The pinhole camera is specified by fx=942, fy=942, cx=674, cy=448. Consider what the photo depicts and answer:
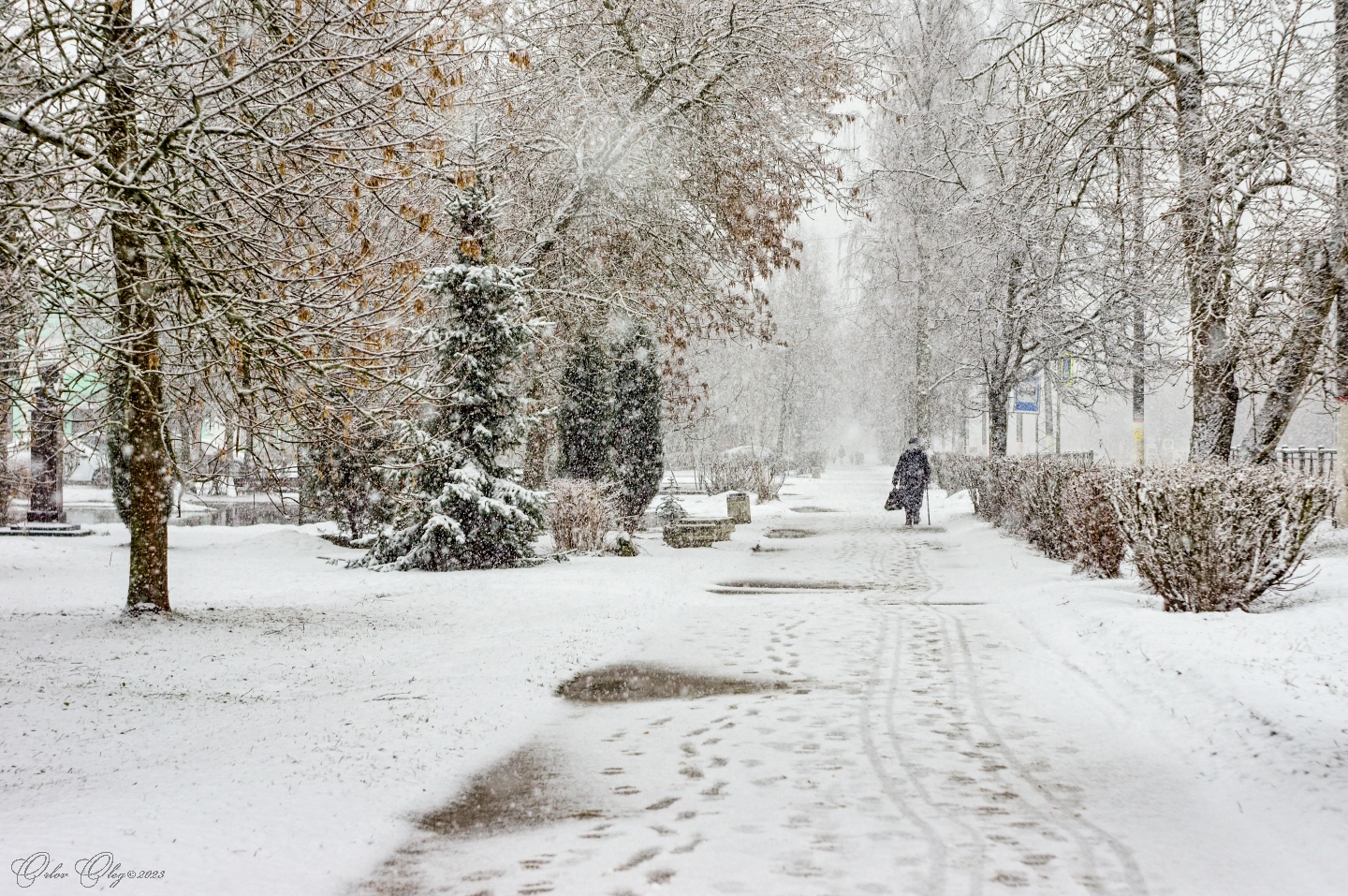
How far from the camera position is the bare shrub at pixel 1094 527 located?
10.3m

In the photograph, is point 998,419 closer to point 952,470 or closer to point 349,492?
point 952,470

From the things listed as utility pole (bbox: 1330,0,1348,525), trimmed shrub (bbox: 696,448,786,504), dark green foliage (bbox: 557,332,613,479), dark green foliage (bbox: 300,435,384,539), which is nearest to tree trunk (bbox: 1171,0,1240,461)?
utility pole (bbox: 1330,0,1348,525)

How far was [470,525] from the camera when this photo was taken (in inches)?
530

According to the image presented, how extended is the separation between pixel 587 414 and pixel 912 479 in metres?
7.91

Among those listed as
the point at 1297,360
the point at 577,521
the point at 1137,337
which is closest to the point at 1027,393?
the point at 1137,337

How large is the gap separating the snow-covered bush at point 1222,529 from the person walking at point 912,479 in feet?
44.8

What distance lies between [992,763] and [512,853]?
2654 mm

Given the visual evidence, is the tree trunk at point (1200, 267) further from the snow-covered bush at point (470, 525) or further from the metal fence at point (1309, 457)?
the metal fence at point (1309, 457)

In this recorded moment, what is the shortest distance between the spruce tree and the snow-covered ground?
9.51 metres

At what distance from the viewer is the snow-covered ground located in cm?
384

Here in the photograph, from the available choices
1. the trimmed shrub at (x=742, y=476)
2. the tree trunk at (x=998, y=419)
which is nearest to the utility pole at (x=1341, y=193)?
the tree trunk at (x=998, y=419)

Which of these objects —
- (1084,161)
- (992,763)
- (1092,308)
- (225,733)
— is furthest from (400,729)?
(1092,308)

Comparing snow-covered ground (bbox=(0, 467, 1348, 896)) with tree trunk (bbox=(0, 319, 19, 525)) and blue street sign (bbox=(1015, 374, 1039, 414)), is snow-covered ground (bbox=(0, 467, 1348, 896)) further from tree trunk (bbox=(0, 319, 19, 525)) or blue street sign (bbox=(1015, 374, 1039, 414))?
blue street sign (bbox=(1015, 374, 1039, 414))

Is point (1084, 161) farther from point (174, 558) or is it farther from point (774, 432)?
point (774, 432)
